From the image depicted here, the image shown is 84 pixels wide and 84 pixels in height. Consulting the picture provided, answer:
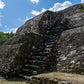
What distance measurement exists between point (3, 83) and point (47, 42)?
120 inches

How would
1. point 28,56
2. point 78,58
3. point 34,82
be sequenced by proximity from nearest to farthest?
point 34,82
point 78,58
point 28,56

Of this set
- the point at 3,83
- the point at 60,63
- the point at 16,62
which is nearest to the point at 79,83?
the point at 60,63

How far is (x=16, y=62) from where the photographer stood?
187 inches

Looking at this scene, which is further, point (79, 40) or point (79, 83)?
point (79, 40)

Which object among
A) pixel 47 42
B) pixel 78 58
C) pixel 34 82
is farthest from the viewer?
pixel 47 42

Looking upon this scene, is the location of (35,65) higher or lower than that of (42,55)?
lower

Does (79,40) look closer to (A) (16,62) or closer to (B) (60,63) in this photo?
(B) (60,63)

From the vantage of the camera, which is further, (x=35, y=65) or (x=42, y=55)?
(x=42, y=55)

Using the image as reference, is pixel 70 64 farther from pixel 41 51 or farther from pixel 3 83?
pixel 3 83

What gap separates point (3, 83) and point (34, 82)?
1.12 metres

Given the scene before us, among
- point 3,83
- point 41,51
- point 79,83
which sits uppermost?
point 41,51

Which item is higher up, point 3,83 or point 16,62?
point 16,62

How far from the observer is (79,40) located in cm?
494

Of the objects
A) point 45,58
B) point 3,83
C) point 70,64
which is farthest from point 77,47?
point 3,83
